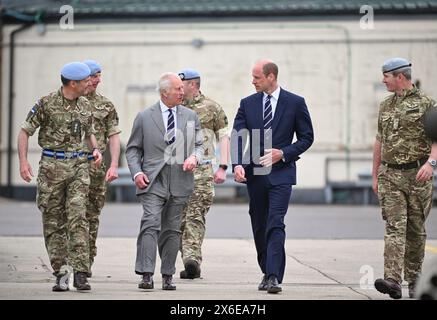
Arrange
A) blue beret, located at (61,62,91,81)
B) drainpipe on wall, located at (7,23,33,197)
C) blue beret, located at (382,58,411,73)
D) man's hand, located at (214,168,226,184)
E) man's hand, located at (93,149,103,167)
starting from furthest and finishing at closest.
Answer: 1. drainpipe on wall, located at (7,23,33,197)
2. man's hand, located at (214,168,226,184)
3. man's hand, located at (93,149,103,167)
4. blue beret, located at (61,62,91,81)
5. blue beret, located at (382,58,411,73)

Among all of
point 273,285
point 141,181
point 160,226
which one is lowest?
point 273,285

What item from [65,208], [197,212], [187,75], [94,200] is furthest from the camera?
[187,75]

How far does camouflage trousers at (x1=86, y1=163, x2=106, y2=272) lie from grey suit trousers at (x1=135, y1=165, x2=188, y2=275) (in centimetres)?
114

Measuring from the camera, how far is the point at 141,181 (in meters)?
11.0

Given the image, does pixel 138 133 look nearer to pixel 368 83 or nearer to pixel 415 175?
pixel 415 175

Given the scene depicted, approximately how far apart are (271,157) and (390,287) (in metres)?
1.58

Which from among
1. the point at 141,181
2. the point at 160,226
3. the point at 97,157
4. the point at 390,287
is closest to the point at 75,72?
the point at 97,157

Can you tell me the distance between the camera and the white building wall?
96.5 ft

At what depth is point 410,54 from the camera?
2925 centimetres

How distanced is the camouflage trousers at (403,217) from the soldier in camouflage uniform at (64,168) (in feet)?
8.46

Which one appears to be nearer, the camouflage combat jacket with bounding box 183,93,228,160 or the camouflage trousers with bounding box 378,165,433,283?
the camouflage trousers with bounding box 378,165,433,283

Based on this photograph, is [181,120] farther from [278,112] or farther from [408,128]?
[408,128]

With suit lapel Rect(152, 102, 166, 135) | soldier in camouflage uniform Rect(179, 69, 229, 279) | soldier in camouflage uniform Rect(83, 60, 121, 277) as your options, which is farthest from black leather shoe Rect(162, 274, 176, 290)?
soldier in camouflage uniform Rect(179, 69, 229, 279)

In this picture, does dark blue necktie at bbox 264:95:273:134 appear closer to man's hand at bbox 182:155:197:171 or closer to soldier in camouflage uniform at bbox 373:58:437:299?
man's hand at bbox 182:155:197:171
